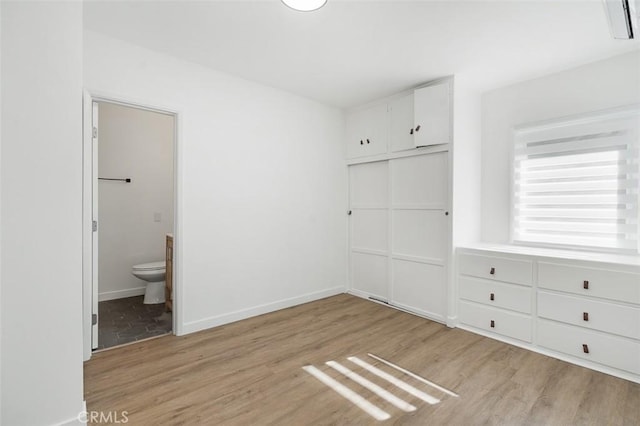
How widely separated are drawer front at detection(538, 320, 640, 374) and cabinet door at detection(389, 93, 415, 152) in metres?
2.14

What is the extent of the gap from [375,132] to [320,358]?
8.83 feet

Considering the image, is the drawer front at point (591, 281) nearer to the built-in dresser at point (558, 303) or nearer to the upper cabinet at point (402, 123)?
the built-in dresser at point (558, 303)

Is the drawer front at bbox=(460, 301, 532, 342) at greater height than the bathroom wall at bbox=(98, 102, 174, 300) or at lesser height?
lesser

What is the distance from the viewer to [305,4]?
1926 millimetres

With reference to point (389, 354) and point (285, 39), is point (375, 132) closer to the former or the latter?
point (285, 39)

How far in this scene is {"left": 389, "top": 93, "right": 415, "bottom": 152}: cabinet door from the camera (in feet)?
11.3

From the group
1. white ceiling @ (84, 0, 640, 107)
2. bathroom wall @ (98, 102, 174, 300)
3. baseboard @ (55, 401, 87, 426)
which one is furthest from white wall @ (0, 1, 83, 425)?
bathroom wall @ (98, 102, 174, 300)

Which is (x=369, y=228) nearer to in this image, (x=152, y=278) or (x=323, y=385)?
(x=323, y=385)

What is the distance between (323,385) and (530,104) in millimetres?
3323

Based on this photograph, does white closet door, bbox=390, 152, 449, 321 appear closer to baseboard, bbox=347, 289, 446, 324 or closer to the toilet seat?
baseboard, bbox=347, 289, 446, 324

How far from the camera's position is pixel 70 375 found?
5.18ft

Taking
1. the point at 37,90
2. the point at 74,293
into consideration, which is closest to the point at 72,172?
the point at 37,90

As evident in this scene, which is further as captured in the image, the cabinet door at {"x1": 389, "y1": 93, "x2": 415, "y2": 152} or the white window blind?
the cabinet door at {"x1": 389, "y1": 93, "x2": 415, "y2": 152}

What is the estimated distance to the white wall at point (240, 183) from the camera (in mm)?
2699
